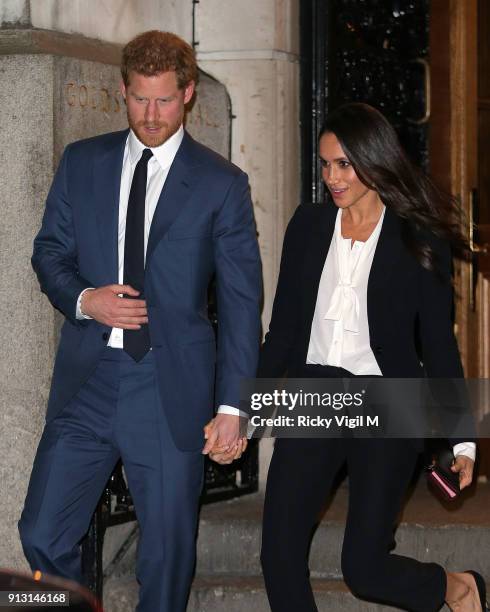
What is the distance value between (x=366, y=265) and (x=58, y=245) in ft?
3.68

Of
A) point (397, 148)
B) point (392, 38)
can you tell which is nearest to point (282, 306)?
point (397, 148)

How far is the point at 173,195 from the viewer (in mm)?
4527

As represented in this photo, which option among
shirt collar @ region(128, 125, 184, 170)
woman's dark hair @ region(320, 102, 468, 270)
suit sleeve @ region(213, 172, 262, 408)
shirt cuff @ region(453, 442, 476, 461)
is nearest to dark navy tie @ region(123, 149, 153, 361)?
shirt collar @ region(128, 125, 184, 170)

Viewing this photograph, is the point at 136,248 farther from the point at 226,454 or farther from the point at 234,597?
the point at 234,597

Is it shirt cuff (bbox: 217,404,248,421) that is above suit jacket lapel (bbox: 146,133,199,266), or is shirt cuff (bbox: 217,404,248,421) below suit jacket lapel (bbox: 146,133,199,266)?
below

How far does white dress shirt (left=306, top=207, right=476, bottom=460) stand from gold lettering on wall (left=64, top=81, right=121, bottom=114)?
1443mm

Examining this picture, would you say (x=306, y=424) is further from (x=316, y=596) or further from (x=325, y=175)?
(x=316, y=596)

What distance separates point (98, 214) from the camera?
14.9 ft

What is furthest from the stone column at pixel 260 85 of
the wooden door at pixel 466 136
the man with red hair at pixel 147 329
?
the man with red hair at pixel 147 329

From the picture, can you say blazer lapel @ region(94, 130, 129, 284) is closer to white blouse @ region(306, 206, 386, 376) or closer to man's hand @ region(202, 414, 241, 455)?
man's hand @ region(202, 414, 241, 455)

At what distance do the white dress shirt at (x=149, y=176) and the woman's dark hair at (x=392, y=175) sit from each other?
569mm

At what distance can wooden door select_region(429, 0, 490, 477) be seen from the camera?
6.96 metres

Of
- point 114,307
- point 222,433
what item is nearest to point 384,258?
point 222,433

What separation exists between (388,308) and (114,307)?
3.23 ft
